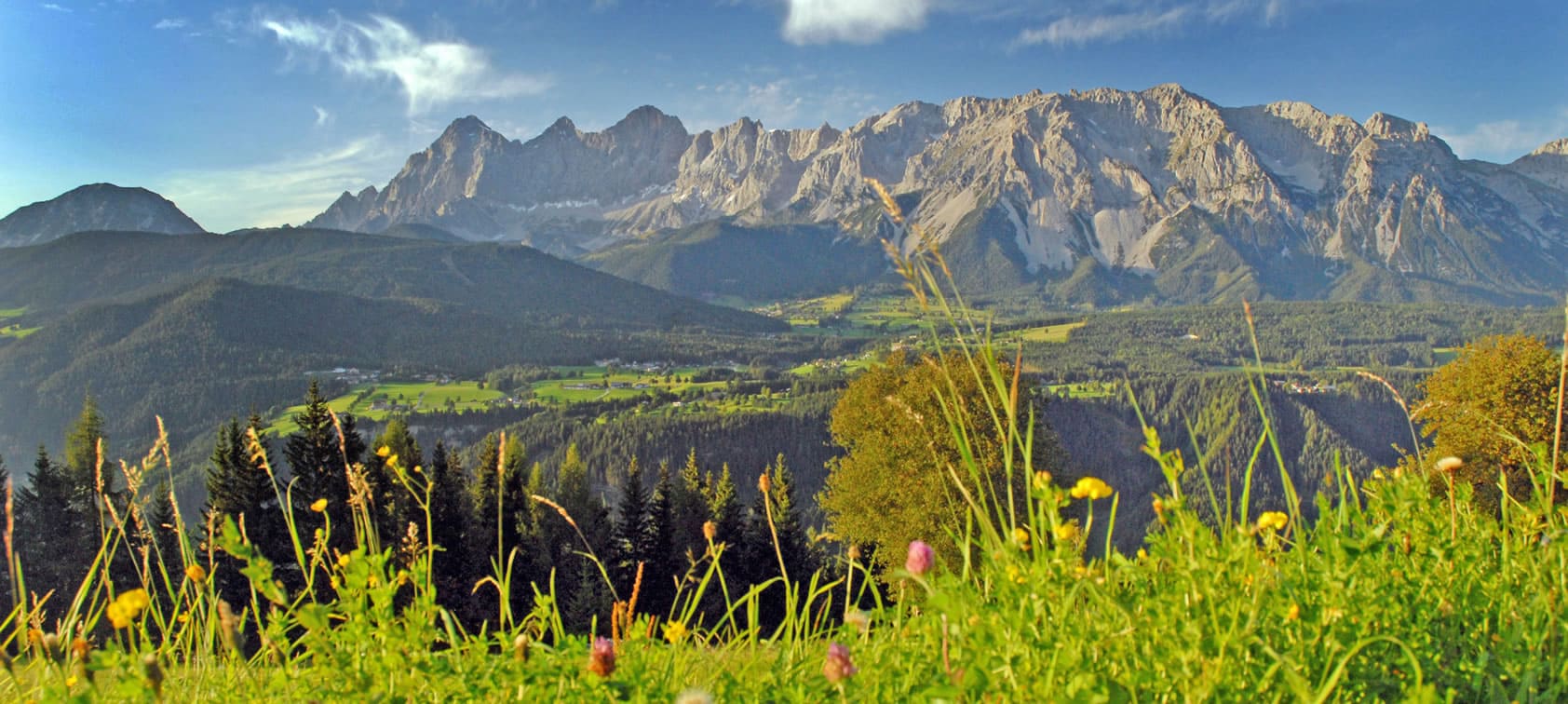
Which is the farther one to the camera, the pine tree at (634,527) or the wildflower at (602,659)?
the pine tree at (634,527)

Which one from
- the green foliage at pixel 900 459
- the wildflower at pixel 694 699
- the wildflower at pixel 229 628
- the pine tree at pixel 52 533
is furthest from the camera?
the pine tree at pixel 52 533

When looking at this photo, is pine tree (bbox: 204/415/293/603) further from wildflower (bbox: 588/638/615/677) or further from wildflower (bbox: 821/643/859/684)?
wildflower (bbox: 821/643/859/684)

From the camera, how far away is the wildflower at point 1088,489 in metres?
2.04

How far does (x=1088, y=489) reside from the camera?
2.05 metres

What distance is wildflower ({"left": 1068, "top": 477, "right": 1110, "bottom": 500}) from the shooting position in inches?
80.4

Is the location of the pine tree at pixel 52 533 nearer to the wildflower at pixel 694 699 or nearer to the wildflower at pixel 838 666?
the wildflower at pixel 694 699

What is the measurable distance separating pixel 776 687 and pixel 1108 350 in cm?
18859

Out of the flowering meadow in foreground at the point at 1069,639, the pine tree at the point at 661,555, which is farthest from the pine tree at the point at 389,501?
the flowering meadow in foreground at the point at 1069,639

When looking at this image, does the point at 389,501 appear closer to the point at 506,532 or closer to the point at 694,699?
the point at 506,532

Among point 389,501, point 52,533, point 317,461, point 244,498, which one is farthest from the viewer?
point 52,533

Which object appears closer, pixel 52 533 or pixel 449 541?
pixel 449 541

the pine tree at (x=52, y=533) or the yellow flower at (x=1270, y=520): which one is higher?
the yellow flower at (x=1270, y=520)

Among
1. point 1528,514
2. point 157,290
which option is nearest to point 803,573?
point 1528,514

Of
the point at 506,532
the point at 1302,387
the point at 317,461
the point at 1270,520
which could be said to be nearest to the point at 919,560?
the point at 1270,520
